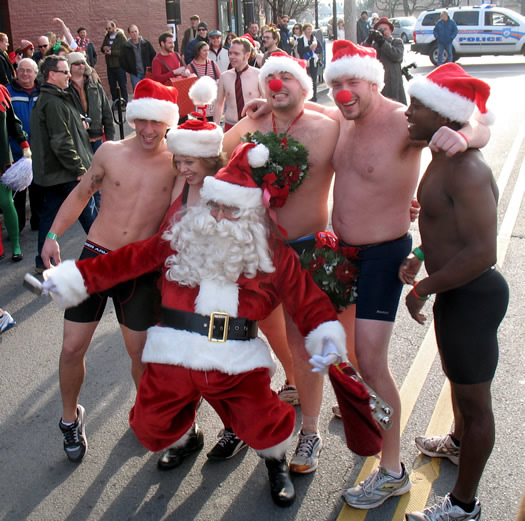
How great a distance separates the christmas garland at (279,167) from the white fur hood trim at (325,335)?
0.72 metres

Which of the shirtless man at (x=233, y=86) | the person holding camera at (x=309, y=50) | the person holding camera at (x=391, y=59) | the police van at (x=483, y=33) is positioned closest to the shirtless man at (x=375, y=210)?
the shirtless man at (x=233, y=86)

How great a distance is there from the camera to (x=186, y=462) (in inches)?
148

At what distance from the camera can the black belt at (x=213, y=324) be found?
129 inches

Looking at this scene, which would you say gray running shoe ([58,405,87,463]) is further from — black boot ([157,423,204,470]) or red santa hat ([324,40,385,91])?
red santa hat ([324,40,385,91])

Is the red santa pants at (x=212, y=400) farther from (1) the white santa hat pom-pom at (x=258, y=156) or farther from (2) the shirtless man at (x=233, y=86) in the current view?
(2) the shirtless man at (x=233, y=86)

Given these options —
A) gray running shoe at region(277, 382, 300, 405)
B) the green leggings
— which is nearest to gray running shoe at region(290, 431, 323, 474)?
gray running shoe at region(277, 382, 300, 405)

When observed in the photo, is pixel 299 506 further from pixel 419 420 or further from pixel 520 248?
pixel 520 248

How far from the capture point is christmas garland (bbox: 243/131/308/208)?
338cm

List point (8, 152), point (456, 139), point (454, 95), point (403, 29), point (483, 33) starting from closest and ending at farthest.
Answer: point (456, 139) → point (454, 95) → point (8, 152) → point (483, 33) → point (403, 29)

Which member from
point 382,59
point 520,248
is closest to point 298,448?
point 520,248

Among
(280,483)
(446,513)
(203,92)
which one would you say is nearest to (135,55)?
(203,92)

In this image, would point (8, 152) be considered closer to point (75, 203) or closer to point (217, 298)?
point (75, 203)

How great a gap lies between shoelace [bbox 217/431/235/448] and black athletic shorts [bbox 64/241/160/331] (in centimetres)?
80

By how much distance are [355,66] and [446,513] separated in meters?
2.37
